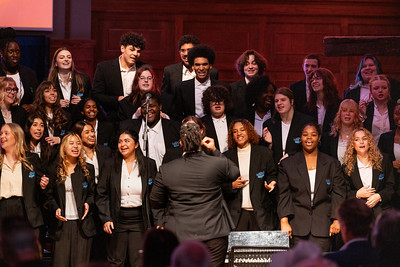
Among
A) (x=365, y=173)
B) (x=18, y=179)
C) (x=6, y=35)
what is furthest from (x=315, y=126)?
(x=6, y=35)

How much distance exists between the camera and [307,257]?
3.13 meters

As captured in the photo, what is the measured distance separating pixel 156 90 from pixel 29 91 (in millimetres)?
1313

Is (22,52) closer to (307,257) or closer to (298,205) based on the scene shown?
(298,205)

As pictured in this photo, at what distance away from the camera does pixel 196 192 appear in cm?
543

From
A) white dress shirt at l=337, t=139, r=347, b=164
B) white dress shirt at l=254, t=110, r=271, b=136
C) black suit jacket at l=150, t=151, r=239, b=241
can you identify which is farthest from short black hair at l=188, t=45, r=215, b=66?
black suit jacket at l=150, t=151, r=239, b=241

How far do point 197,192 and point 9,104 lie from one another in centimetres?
261

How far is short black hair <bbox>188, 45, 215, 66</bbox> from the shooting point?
7.40m

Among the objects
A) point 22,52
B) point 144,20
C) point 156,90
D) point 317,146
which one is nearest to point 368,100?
point 317,146

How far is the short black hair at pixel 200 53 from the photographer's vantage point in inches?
291

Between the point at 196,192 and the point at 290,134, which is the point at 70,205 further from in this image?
the point at 290,134

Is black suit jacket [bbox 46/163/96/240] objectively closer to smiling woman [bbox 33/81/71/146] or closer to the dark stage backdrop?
smiling woman [bbox 33/81/71/146]

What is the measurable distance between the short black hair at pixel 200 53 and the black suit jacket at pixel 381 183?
5.87ft

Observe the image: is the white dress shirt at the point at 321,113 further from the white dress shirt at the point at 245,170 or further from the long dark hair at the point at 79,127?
the long dark hair at the point at 79,127

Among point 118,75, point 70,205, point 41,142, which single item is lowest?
point 70,205
